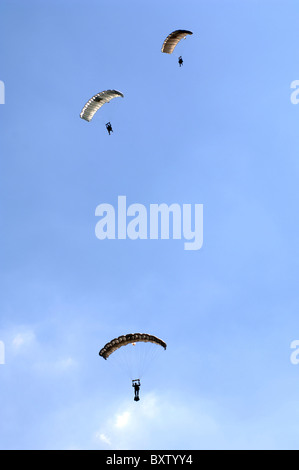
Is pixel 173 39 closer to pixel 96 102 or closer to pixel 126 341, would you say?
pixel 96 102

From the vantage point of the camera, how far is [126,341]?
3581 cm

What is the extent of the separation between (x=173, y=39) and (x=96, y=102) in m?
11.2

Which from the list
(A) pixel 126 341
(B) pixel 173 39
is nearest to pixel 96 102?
(B) pixel 173 39

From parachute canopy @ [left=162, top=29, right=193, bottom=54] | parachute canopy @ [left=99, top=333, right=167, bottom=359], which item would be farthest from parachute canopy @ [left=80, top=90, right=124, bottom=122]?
parachute canopy @ [left=99, top=333, right=167, bottom=359]

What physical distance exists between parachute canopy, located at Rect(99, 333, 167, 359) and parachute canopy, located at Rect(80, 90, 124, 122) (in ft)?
70.4

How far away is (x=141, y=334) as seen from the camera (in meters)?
36.0

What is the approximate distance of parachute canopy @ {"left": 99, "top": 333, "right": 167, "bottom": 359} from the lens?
35719 millimetres

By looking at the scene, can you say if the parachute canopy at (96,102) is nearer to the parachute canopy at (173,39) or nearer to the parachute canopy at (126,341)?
the parachute canopy at (173,39)

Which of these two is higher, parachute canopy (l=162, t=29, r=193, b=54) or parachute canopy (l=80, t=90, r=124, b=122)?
parachute canopy (l=162, t=29, r=193, b=54)

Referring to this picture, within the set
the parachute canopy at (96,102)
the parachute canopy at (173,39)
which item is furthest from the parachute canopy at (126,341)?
the parachute canopy at (173,39)

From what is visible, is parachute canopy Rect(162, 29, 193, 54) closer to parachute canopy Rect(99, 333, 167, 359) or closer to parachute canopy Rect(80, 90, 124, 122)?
parachute canopy Rect(80, 90, 124, 122)
